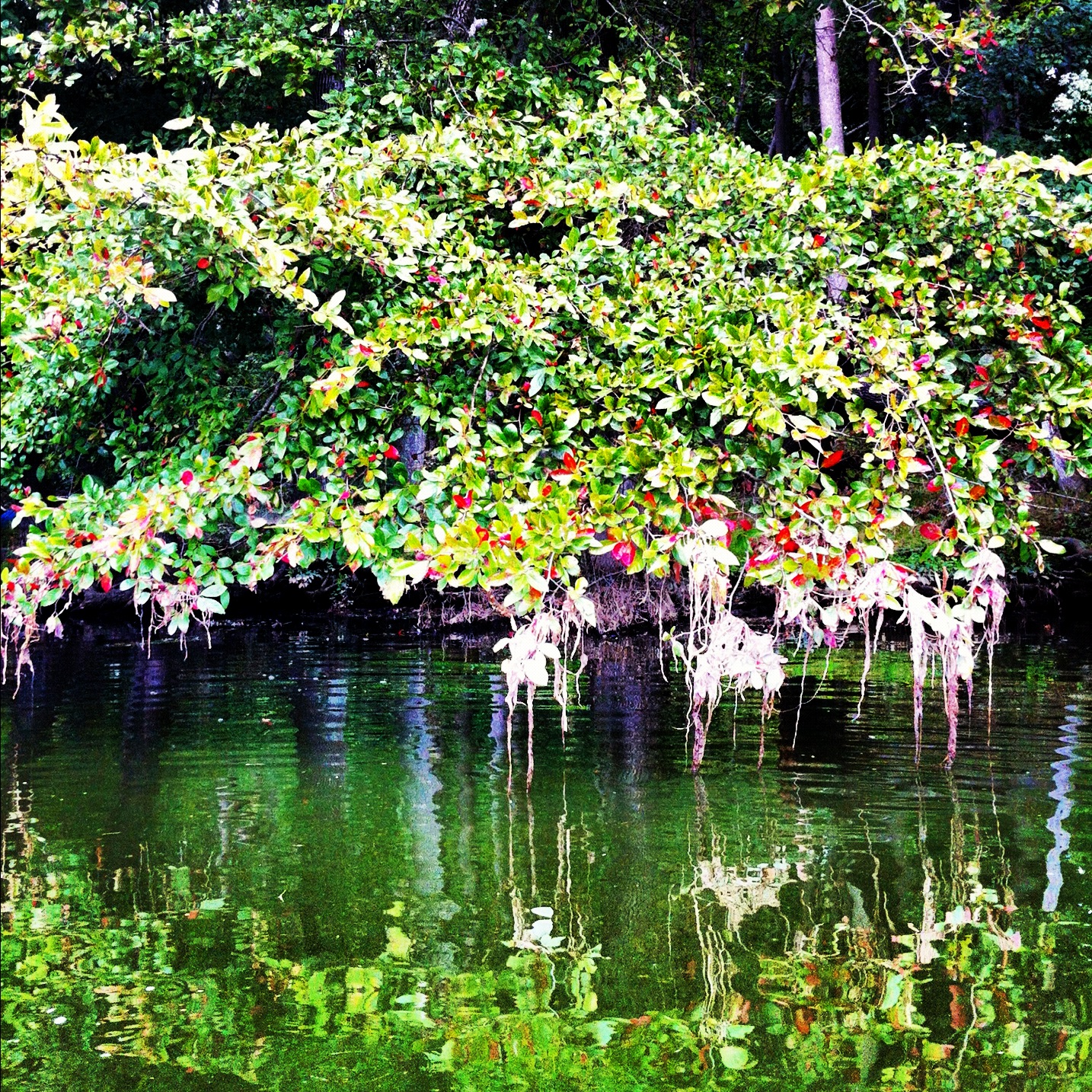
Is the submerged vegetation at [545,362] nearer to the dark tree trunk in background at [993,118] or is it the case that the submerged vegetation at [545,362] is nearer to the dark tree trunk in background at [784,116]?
the dark tree trunk in background at [784,116]

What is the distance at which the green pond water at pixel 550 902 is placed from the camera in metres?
4.97

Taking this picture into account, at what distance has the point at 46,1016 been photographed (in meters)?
5.23

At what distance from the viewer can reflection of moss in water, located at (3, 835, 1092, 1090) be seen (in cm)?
482

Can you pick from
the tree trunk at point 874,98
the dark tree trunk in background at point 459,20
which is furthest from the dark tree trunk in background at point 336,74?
the tree trunk at point 874,98

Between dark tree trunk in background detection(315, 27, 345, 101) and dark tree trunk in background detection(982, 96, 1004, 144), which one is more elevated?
dark tree trunk in background detection(982, 96, 1004, 144)

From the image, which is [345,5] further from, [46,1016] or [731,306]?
[46,1016]

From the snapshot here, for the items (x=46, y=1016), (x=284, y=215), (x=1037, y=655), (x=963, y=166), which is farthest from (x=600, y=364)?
(x=1037, y=655)

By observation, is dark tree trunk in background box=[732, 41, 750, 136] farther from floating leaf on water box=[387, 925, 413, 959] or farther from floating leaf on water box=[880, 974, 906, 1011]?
floating leaf on water box=[880, 974, 906, 1011]

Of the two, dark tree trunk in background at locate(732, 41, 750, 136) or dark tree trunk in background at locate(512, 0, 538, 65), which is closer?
dark tree trunk in background at locate(512, 0, 538, 65)

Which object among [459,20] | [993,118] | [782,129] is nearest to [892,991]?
[459,20]

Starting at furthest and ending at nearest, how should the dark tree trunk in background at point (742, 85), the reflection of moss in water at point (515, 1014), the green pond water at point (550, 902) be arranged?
the dark tree trunk in background at point (742, 85)
the green pond water at point (550, 902)
the reflection of moss in water at point (515, 1014)

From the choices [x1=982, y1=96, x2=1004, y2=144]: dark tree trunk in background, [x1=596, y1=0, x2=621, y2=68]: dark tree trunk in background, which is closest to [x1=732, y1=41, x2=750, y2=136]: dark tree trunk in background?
[x1=596, y1=0, x2=621, y2=68]: dark tree trunk in background

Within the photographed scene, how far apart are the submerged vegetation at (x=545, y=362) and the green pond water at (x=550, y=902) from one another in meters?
1.07

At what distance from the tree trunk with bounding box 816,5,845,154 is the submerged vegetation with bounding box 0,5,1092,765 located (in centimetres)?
325
